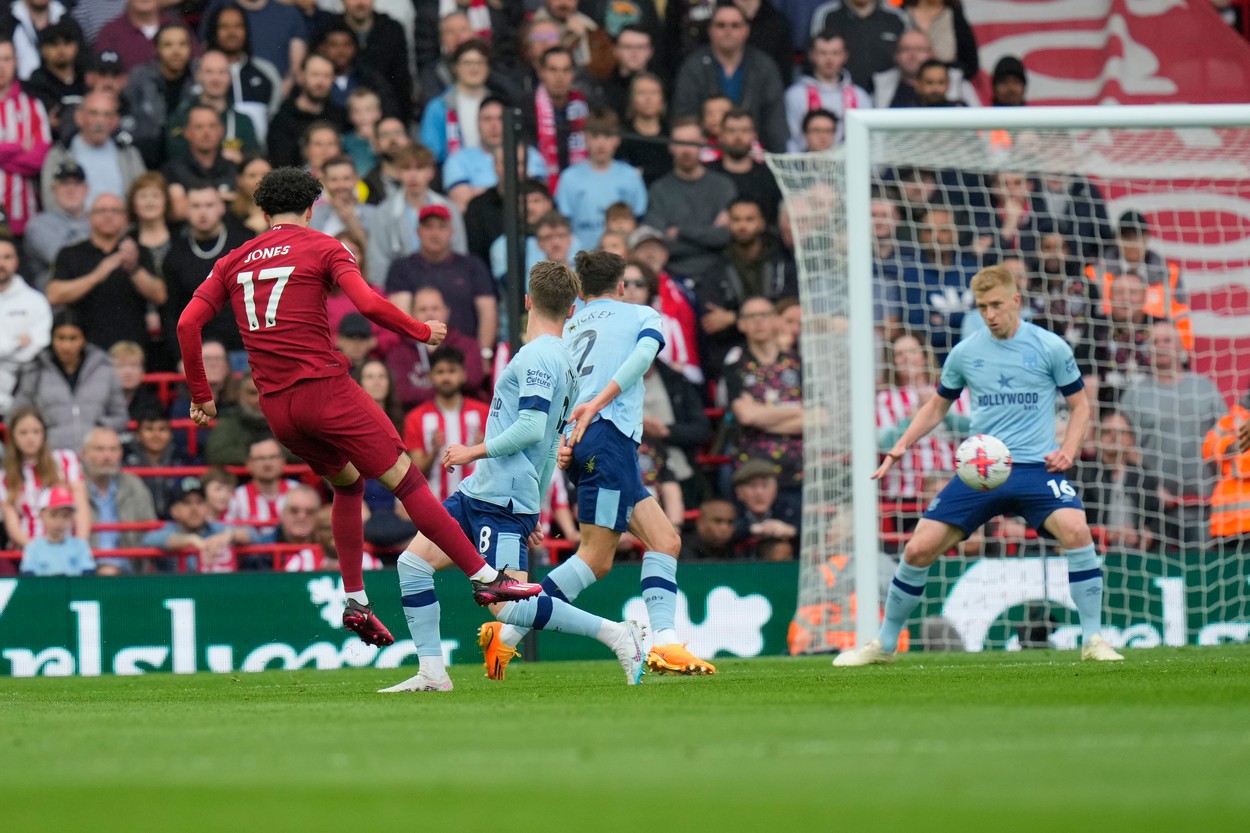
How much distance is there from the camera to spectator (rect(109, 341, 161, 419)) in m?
14.4

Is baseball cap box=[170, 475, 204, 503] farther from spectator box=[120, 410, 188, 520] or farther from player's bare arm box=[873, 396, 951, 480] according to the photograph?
player's bare arm box=[873, 396, 951, 480]

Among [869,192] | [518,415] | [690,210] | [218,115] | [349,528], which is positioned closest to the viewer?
[518,415]

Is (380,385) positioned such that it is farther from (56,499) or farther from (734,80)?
(734,80)

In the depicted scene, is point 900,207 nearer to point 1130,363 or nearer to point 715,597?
point 1130,363

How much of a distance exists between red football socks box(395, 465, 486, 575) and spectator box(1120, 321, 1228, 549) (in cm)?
735

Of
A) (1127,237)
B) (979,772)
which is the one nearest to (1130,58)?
(1127,237)

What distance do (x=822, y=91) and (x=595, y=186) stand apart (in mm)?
2614

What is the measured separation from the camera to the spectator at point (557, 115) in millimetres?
15898

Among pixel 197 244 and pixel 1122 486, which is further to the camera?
pixel 197 244

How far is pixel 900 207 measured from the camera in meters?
15.2

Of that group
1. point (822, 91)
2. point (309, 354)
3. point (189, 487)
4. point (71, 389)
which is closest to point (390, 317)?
point (309, 354)

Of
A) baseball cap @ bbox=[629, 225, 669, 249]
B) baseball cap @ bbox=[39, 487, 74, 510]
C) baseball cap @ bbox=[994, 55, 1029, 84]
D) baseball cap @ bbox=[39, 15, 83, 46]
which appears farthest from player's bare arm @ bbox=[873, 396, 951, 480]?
baseball cap @ bbox=[39, 15, 83, 46]

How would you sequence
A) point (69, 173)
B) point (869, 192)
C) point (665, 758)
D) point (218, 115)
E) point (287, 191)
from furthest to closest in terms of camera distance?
point (218, 115) → point (69, 173) → point (869, 192) → point (287, 191) → point (665, 758)

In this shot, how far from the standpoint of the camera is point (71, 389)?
1416cm
